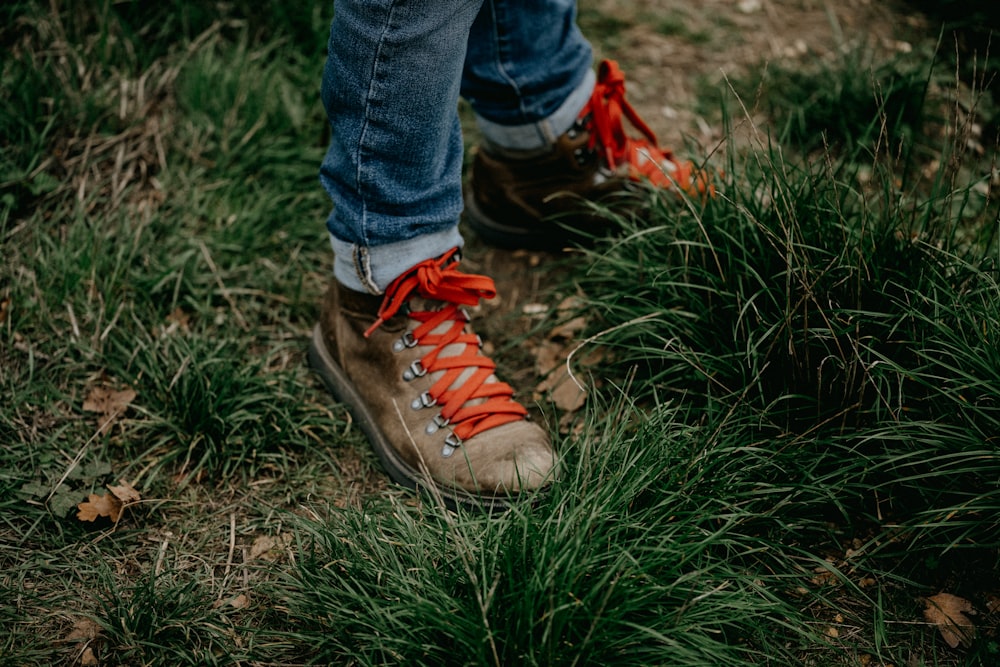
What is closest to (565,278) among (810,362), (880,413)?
(810,362)

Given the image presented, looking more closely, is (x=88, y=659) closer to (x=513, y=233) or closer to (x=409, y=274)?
(x=409, y=274)

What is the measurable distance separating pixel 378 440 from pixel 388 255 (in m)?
0.48

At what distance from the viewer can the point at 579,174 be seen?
7.23 feet

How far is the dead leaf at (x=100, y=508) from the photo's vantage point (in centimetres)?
165

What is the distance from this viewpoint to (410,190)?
61.2 inches

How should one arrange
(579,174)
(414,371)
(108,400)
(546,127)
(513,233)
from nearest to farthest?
(414,371) → (108,400) → (546,127) → (579,174) → (513,233)

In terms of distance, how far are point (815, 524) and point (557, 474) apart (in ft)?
1.94

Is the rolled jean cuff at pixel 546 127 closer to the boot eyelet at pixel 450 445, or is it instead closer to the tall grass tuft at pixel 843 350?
the tall grass tuft at pixel 843 350

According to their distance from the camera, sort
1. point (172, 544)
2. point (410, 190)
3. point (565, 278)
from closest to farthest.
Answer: point (410, 190) < point (172, 544) < point (565, 278)

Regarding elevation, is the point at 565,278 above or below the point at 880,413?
below

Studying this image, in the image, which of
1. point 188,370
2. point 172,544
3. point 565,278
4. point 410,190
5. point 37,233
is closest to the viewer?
point 410,190

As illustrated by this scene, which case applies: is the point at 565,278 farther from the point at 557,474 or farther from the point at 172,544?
the point at 172,544

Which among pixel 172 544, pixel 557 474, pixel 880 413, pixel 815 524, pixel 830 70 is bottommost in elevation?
pixel 172 544

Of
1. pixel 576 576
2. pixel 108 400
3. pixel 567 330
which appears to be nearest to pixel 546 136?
pixel 567 330
